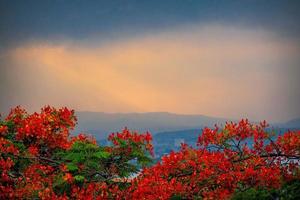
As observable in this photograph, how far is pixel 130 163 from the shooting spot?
2006cm

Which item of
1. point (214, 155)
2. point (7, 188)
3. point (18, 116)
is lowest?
point (7, 188)

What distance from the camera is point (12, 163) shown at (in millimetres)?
17859

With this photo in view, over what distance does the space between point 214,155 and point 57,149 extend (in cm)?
795

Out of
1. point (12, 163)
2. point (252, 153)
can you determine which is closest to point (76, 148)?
point (12, 163)

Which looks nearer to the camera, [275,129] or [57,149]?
[275,129]

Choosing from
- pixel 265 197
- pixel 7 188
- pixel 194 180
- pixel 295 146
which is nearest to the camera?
pixel 265 197

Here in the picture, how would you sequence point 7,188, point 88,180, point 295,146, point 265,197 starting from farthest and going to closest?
point 88,180, point 7,188, point 295,146, point 265,197

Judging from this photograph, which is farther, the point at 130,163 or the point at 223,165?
the point at 130,163

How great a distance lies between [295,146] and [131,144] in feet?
22.6

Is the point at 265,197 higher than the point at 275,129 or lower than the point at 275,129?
lower

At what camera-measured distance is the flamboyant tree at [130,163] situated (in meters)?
15.4

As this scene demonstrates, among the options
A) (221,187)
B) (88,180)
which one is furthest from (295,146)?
(88,180)

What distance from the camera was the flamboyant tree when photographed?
1542cm

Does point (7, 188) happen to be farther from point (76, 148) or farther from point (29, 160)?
point (76, 148)
